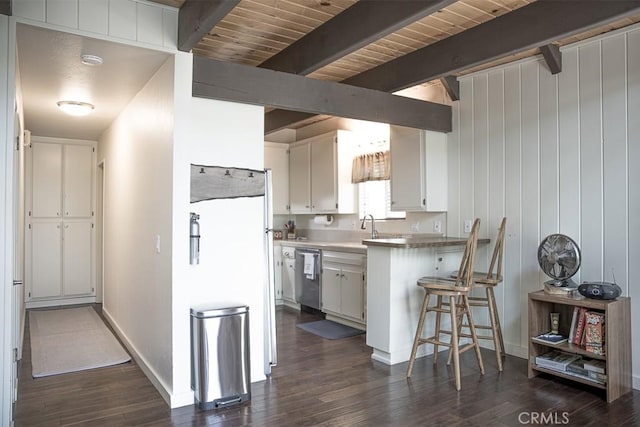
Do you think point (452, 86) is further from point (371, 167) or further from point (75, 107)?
point (75, 107)

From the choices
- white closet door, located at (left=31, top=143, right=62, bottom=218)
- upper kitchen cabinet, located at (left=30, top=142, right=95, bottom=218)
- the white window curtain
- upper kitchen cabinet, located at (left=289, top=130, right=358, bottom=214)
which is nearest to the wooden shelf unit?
the white window curtain

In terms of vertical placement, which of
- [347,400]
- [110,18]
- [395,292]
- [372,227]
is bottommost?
[347,400]

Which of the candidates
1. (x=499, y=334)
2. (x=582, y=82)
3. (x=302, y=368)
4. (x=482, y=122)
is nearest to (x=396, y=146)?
(x=482, y=122)

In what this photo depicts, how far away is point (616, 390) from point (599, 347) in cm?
28

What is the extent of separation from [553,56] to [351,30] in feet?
5.62

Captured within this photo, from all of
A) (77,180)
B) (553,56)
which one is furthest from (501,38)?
(77,180)

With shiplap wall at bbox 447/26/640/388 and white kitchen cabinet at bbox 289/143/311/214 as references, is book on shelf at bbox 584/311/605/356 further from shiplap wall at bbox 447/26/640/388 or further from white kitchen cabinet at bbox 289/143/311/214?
white kitchen cabinet at bbox 289/143/311/214

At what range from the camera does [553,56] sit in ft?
11.5

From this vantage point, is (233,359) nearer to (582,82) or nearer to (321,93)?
(321,93)

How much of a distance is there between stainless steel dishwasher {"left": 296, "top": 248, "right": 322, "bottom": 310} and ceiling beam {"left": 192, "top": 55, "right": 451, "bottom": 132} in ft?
6.45

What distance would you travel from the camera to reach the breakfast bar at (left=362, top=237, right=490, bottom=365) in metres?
3.68

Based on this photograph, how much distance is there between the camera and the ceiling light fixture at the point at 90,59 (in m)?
2.91

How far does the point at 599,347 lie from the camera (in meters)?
3.04

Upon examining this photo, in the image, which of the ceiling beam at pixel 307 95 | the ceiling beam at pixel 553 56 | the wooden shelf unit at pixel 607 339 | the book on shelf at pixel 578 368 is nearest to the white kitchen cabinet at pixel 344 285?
the ceiling beam at pixel 307 95
